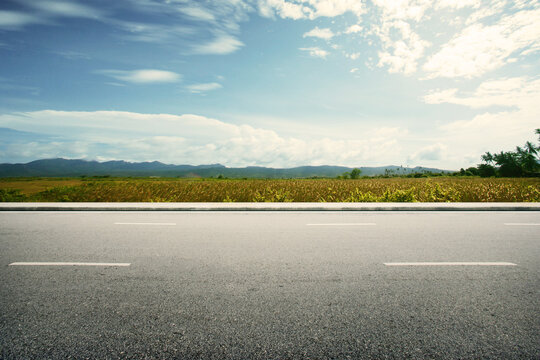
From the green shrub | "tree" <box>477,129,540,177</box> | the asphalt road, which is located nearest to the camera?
the asphalt road

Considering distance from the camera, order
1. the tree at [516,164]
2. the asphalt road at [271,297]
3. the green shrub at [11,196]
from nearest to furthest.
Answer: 1. the asphalt road at [271,297]
2. the green shrub at [11,196]
3. the tree at [516,164]

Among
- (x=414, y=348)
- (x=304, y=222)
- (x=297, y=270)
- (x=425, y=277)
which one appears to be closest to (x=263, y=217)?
(x=304, y=222)

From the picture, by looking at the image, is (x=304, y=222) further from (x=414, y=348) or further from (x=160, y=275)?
(x=414, y=348)

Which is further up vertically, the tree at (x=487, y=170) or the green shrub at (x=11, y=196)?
the tree at (x=487, y=170)

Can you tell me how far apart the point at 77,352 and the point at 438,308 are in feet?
12.8

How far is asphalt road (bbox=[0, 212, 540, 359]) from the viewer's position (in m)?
2.91

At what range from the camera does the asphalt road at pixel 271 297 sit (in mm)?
2908

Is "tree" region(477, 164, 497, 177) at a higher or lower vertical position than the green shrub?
higher

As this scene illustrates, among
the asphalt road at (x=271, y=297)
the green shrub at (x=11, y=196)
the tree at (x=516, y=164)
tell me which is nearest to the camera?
the asphalt road at (x=271, y=297)

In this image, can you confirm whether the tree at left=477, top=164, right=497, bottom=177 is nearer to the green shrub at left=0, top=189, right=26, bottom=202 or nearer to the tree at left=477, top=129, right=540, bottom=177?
the tree at left=477, top=129, right=540, bottom=177

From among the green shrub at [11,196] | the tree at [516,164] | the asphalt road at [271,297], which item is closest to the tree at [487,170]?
the tree at [516,164]

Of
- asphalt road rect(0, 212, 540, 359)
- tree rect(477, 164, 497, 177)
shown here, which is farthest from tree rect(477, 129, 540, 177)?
asphalt road rect(0, 212, 540, 359)

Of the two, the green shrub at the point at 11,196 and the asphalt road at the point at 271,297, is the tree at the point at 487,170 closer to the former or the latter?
the asphalt road at the point at 271,297

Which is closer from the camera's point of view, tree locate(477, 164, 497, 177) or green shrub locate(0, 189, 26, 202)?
green shrub locate(0, 189, 26, 202)
